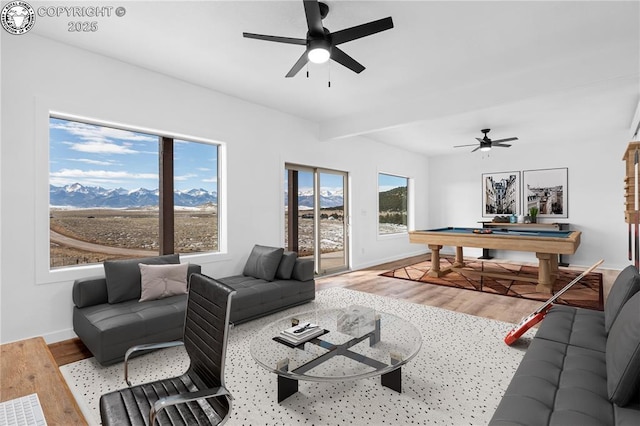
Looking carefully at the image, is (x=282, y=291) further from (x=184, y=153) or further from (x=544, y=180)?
(x=544, y=180)

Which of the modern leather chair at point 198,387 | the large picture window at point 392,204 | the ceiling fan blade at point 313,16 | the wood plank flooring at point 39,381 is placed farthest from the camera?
the large picture window at point 392,204

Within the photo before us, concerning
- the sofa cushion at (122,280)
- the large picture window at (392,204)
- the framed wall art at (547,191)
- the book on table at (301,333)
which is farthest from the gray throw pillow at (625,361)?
the framed wall art at (547,191)

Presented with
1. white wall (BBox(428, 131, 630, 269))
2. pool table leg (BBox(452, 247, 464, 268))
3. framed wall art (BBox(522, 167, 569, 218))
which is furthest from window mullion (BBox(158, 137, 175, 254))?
framed wall art (BBox(522, 167, 569, 218))

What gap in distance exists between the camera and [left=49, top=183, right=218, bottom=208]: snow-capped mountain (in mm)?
3314

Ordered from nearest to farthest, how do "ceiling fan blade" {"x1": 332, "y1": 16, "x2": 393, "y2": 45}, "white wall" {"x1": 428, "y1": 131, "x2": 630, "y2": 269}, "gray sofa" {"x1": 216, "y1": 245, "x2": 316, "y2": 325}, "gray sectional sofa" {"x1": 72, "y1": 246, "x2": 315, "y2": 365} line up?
"ceiling fan blade" {"x1": 332, "y1": 16, "x2": 393, "y2": 45} → "gray sectional sofa" {"x1": 72, "y1": 246, "x2": 315, "y2": 365} → "gray sofa" {"x1": 216, "y1": 245, "x2": 316, "y2": 325} → "white wall" {"x1": 428, "y1": 131, "x2": 630, "y2": 269}

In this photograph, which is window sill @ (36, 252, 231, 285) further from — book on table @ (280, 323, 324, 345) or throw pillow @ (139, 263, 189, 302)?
book on table @ (280, 323, 324, 345)

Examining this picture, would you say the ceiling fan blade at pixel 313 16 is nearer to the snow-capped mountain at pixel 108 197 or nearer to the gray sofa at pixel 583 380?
the gray sofa at pixel 583 380

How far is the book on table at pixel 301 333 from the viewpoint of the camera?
2.34 metres

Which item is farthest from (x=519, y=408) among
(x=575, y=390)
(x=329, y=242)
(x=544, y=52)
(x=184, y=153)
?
(x=329, y=242)

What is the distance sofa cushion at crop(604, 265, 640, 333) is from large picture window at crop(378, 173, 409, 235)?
5.22 m

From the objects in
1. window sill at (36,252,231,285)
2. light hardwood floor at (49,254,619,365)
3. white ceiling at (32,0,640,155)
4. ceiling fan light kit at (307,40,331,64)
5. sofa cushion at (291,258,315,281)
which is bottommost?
light hardwood floor at (49,254,619,365)

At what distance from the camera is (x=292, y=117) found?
5461mm

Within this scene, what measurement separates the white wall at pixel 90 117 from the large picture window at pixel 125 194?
0.25m

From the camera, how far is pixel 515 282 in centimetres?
545
